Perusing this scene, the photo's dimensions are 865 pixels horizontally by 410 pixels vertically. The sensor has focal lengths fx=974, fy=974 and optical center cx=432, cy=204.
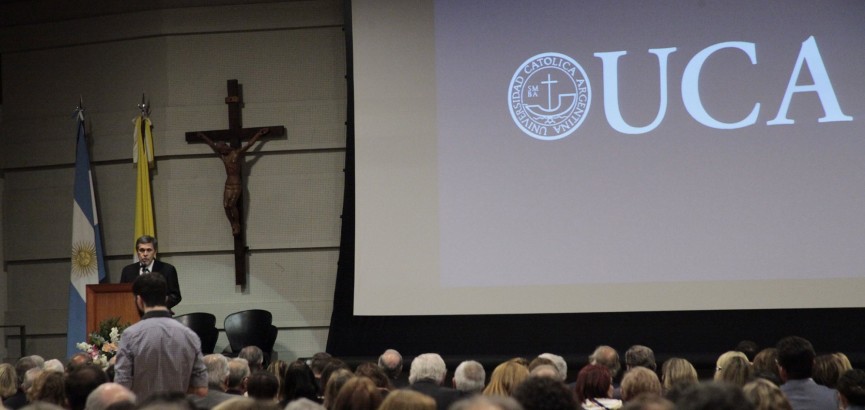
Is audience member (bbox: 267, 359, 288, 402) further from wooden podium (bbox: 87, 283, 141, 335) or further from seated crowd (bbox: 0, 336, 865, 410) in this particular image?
wooden podium (bbox: 87, 283, 141, 335)

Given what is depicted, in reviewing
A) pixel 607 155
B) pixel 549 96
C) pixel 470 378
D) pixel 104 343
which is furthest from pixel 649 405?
pixel 549 96

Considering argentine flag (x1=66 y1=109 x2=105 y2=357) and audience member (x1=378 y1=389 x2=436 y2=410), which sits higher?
argentine flag (x1=66 y1=109 x2=105 y2=357)

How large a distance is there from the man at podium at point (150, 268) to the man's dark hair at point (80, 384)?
257 cm

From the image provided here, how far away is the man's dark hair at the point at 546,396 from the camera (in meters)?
2.52

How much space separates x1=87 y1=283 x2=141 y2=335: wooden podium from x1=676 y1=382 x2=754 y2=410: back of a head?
4987 millimetres

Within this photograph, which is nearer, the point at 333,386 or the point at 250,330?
the point at 333,386

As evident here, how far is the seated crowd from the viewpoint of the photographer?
2.52m

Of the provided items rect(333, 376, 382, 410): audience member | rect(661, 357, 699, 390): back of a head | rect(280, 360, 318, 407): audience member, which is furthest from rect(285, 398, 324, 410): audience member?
rect(661, 357, 699, 390): back of a head

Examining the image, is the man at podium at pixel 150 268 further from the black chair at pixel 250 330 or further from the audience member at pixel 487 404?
the audience member at pixel 487 404

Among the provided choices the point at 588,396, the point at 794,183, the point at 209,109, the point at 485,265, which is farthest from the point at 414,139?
the point at 588,396

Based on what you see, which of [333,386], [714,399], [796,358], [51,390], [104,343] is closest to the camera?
[714,399]

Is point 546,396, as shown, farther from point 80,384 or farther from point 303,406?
point 80,384

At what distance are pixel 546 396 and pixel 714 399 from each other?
19.7 inches

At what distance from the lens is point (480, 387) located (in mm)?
4613
